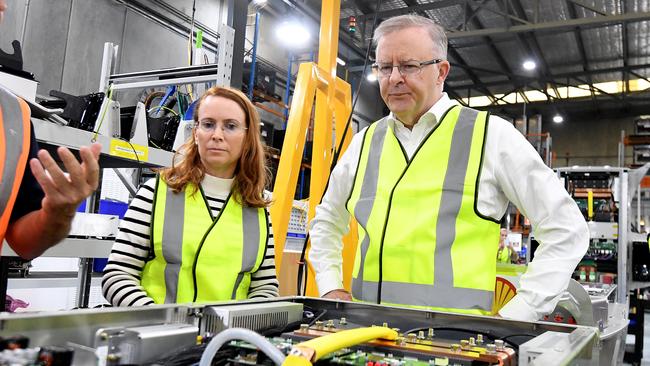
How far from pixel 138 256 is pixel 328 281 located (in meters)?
0.64

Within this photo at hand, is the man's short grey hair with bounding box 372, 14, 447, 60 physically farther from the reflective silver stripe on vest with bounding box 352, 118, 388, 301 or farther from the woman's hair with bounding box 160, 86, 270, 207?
the woman's hair with bounding box 160, 86, 270, 207

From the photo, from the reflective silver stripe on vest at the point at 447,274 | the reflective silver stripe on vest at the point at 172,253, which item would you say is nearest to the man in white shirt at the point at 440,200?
the reflective silver stripe on vest at the point at 447,274

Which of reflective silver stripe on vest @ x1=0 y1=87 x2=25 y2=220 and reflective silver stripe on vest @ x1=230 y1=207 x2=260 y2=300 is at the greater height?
reflective silver stripe on vest @ x1=0 y1=87 x2=25 y2=220

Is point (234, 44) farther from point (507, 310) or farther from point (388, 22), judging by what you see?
point (507, 310)

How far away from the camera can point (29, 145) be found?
139cm

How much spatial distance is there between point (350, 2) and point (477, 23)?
2787mm

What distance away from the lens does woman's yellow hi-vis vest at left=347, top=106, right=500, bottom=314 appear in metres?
1.59

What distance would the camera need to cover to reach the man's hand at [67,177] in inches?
45.0

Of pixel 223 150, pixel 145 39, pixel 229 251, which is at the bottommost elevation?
pixel 229 251

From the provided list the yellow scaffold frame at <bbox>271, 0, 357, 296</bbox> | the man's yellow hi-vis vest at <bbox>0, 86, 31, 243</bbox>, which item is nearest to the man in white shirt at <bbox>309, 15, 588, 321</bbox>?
the yellow scaffold frame at <bbox>271, 0, 357, 296</bbox>

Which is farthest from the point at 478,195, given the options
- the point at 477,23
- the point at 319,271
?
the point at 477,23

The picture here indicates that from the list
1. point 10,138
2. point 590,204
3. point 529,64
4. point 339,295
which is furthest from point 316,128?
point 529,64

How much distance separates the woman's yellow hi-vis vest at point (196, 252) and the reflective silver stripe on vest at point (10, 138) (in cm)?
43

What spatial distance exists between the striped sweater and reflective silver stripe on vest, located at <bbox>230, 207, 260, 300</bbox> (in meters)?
0.07
